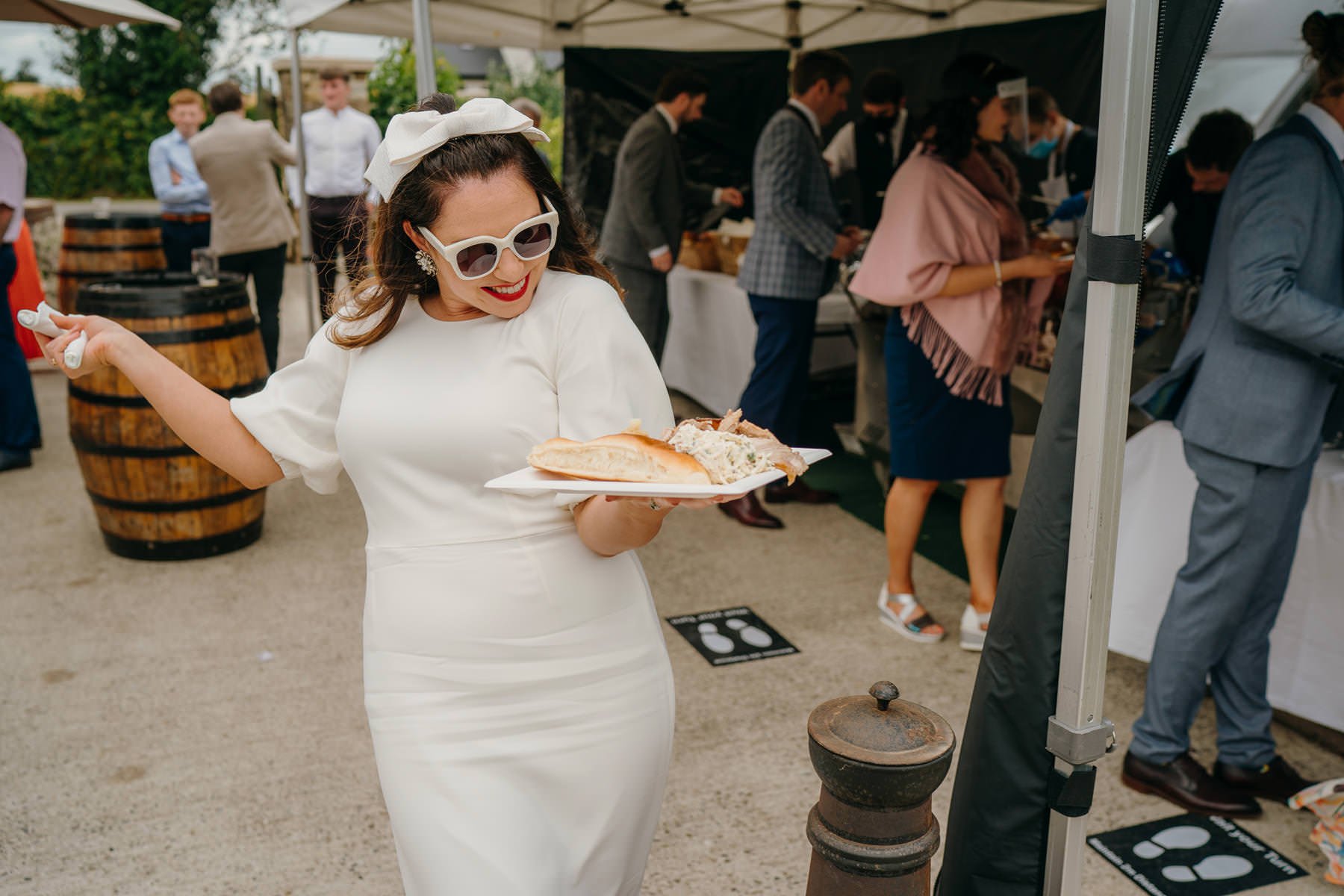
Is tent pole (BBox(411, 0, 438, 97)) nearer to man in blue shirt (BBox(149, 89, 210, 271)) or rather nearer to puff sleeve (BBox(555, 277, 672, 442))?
puff sleeve (BBox(555, 277, 672, 442))

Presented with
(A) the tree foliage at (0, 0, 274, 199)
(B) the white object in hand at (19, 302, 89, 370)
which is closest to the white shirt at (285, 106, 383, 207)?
(B) the white object in hand at (19, 302, 89, 370)

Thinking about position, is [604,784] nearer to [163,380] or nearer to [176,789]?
[163,380]

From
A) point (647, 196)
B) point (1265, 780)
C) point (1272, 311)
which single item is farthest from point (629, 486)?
point (647, 196)

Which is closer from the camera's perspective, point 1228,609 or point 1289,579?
point 1228,609

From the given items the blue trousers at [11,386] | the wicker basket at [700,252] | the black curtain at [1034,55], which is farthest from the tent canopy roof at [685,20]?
the blue trousers at [11,386]

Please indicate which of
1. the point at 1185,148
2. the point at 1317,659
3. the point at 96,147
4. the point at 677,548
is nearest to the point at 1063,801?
the point at 1317,659

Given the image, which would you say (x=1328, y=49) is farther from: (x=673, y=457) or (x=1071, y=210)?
(x=1071, y=210)

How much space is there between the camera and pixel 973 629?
3.78m

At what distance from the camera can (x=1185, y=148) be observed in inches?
174

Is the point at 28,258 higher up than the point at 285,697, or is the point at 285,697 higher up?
the point at 28,258

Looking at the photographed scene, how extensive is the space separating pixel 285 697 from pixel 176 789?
55 cm

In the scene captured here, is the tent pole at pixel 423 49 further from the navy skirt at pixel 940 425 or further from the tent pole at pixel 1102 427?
the tent pole at pixel 1102 427

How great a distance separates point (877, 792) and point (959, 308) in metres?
2.33

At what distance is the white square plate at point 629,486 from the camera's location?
1.24 m
